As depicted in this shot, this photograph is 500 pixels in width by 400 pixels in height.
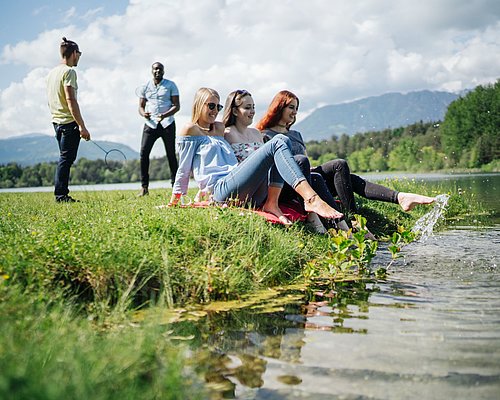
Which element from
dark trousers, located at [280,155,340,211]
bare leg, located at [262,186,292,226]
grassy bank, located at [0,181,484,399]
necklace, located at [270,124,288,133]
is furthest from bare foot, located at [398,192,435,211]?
necklace, located at [270,124,288,133]

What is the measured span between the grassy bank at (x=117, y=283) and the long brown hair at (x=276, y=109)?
182 cm

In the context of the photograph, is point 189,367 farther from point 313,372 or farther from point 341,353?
point 341,353

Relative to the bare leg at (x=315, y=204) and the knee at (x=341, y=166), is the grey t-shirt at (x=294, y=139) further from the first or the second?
the bare leg at (x=315, y=204)

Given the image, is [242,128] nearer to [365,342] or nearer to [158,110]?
[365,342]

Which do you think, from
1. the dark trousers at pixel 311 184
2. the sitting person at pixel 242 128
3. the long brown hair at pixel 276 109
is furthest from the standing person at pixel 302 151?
the dark trousers at pixel 311 184

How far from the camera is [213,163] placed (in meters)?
6.65

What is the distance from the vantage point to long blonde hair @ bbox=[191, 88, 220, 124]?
6.59 metres

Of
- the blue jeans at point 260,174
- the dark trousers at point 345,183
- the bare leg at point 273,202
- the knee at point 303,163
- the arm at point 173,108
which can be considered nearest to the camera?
the blue jeans at point 260,174

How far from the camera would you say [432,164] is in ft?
211

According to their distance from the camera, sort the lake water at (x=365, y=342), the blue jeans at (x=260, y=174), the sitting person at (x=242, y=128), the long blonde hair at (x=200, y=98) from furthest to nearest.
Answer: the sitting person at (x=242, y=128) → the long blonde hair at (x=200, y=98) → the blue jeans at (x=260, y=174) → the lake water at (x=365, y=342)

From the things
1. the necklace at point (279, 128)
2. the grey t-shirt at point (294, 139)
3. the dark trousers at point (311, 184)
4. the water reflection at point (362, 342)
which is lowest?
the water reflection at point (362, 342)

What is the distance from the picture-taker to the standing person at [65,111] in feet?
29.7

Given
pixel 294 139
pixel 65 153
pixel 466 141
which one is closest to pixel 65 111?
pixel 65 153

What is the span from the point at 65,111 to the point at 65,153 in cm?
75
